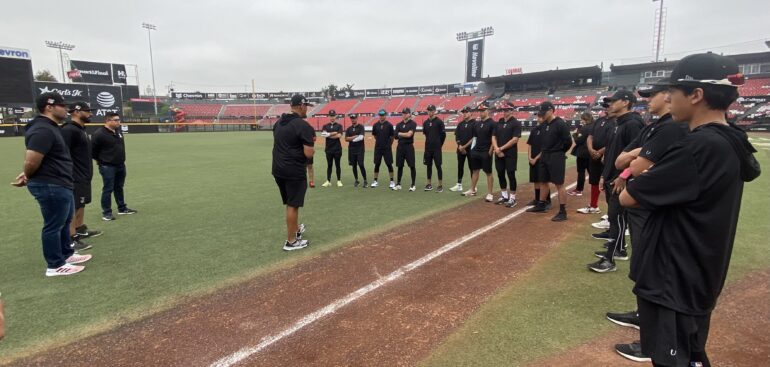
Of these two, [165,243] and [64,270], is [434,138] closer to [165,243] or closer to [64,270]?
[165,243]

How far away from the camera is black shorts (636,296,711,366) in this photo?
188 cm

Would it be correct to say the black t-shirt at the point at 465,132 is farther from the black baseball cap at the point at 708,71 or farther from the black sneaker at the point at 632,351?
the black baseball cap at the point at 708,71

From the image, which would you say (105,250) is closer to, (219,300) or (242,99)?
(219,300)

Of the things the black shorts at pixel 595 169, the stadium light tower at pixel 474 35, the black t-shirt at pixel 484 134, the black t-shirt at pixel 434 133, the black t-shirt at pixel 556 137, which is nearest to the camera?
the black t-shirt at pixel 556 137

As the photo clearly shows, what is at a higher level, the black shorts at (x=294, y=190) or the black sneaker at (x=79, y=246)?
the black shorts at (x=294, y=190)

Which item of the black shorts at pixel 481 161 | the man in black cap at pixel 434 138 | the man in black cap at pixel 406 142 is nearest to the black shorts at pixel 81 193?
Answer: the man in black cap at pixel 406 142

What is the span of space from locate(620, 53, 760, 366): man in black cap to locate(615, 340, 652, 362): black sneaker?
1.01 meters

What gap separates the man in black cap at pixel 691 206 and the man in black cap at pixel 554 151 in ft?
16.0

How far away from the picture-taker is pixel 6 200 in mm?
8570

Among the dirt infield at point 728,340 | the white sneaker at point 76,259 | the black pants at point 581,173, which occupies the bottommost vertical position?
the dirt infield at point 728,340

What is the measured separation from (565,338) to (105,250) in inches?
233

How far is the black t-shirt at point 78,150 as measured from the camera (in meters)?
5.57

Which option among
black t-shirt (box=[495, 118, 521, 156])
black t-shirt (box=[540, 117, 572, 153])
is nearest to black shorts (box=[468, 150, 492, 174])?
black t-shirt (box=[495, 118, 521, 156])

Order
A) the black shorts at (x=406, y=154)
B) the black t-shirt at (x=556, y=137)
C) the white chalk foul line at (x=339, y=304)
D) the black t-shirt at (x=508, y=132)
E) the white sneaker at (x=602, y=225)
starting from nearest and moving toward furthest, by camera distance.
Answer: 1. the white chalk foul line at (x=339, y=304)
2. the white sneaker at (x=602, y=225)
3. the black t-shirt at (x=556, y=137)
4. the black t-shirt at (x=508, y=132)
5. the black shorts at (x=406, y=154)
